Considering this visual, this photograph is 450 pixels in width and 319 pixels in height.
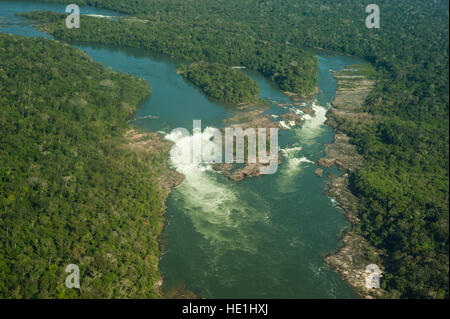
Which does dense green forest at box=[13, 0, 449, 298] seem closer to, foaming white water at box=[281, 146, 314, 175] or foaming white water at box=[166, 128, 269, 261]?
foaming white water at box=[281, 146, 314, 175]

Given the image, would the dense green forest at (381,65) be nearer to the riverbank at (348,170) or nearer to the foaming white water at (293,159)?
the riverbank at (348,170)

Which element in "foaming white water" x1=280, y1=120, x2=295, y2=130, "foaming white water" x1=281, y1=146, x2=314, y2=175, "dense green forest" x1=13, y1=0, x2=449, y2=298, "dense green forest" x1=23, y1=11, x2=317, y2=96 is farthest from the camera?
"dense green forest" x1=23, y1=11, x2=317, y2=96

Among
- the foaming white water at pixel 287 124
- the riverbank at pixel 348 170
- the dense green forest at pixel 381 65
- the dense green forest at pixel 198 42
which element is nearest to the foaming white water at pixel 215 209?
the riverbank at pixel 348 170

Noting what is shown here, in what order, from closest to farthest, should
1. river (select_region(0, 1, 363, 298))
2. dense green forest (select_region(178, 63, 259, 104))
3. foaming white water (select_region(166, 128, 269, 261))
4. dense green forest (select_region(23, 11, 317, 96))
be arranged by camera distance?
river (select_region(0, 1, 363, 298))
foaming white water (select_region(166, 128, 269, 261))
dense green forest (select_region(178, 63, 259, 104))
dense green forest (select_region(23, 11, 317, 96))

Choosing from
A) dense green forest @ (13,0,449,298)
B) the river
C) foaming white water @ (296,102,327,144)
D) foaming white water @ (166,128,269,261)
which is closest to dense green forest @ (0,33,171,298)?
the river
